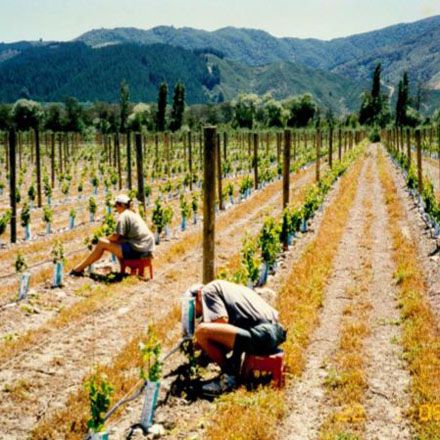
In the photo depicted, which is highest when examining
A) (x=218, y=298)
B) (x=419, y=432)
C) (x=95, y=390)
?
(x=218, y=298)

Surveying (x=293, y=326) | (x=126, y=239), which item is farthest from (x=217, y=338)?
(x=126, y=239)

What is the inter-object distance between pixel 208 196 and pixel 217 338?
6.99ft

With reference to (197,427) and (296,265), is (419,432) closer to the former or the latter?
(197,427)

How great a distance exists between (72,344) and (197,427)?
2.30 metres

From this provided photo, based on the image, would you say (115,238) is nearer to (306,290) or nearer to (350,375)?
(306,290)

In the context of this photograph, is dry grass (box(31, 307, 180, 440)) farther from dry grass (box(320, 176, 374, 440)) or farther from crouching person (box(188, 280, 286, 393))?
dry grass (box(320, 176, 374, 440))

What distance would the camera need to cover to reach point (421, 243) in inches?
451

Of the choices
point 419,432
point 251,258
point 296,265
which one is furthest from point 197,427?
point 296,265

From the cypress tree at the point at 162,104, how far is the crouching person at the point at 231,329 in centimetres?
6698

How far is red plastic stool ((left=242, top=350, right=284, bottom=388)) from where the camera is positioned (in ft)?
16.9

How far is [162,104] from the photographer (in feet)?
234

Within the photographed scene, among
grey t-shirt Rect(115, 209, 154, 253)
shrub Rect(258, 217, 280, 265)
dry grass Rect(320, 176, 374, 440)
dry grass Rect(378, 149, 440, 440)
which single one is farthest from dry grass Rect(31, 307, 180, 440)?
shrub Rect(258, 217, 280, 265)

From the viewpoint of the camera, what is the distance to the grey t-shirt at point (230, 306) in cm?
512

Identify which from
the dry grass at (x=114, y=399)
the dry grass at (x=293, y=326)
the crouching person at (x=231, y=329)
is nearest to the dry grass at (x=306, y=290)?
the dry grass at (x=293, y=326)
